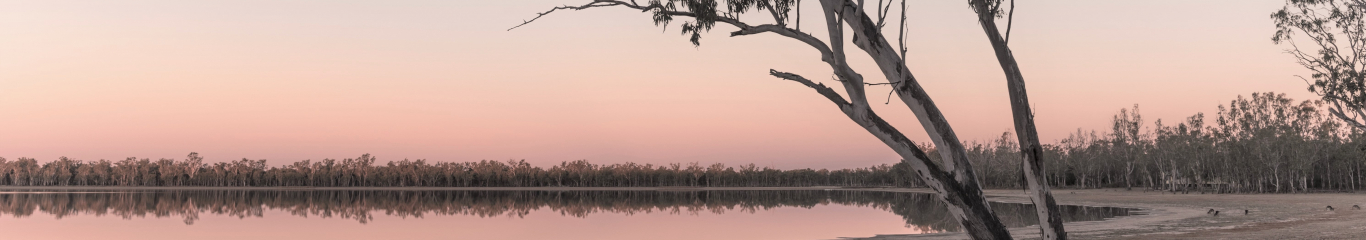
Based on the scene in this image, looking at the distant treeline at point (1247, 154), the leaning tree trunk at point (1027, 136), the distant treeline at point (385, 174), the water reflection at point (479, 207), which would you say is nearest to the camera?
the leaning tree trunk at point (1027, 136)

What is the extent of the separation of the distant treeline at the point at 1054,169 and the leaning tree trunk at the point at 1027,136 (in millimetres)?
20659

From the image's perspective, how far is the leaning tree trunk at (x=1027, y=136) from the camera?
6273 mm

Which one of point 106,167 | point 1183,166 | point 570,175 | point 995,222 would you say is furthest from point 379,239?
point 106,167

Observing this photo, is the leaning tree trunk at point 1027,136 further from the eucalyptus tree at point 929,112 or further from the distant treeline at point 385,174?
the distant treeline at point 385,174

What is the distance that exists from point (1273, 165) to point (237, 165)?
162 m

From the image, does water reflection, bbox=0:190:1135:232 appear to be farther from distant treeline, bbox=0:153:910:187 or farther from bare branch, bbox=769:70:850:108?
distant treeline, bbox=0:153:910:187

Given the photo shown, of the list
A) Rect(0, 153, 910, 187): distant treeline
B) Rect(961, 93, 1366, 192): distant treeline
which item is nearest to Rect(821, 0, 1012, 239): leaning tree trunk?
Rect(961, 93, 1366, 192): distant treeline

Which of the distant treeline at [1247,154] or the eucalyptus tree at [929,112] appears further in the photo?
the distant treeline at [1247,154]

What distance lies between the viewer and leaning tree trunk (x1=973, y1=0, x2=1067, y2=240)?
20.6ft

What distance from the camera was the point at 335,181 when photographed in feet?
527

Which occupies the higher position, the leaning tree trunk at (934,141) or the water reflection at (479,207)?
the leaning tree trunk at (934,141)

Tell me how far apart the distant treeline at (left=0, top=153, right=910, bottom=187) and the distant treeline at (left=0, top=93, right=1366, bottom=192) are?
196mm

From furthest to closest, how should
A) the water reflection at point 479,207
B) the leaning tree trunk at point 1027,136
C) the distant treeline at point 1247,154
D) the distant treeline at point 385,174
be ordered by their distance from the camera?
1. the distant treeline at point 385,174
2. the distant treeline at point 1247,154
3. the water reflection at point 479,207
4. the leaning tree trunk at point 1027,136

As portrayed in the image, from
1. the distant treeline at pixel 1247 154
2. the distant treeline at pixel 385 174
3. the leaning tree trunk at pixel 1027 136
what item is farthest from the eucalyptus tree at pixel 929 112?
the distant treeline at pixel 385 174
